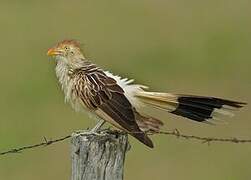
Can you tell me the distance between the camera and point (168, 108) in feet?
20.7

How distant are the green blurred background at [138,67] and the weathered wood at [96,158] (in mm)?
3527

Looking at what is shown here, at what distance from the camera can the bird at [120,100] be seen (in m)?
6.12

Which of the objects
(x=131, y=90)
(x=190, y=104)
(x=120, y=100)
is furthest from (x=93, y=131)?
(x=190, y=104)

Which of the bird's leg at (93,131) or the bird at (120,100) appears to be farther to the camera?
the bird at (120,100)

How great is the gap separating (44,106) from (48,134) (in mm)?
1441

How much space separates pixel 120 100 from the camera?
6137 millimetres

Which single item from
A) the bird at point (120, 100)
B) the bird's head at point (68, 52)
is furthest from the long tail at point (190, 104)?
the bird's head at point (68, 52)

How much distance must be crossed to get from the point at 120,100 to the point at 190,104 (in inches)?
16.8

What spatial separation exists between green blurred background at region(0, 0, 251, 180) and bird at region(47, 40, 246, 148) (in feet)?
8.39

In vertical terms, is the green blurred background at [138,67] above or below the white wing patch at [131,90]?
above

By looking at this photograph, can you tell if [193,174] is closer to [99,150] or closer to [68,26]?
[99,150]

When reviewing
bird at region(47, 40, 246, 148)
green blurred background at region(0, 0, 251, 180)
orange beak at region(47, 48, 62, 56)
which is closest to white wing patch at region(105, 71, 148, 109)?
bird at region(47, 40, 246, 148)

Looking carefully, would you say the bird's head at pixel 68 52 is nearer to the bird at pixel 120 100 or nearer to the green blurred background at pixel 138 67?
the bird at pixel 120 100

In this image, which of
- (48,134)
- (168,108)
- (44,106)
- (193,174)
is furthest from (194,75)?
(168,108)
